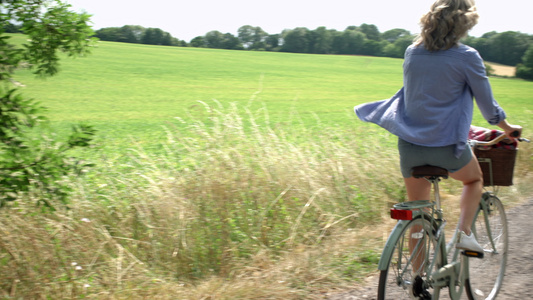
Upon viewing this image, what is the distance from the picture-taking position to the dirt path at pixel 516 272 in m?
3.86

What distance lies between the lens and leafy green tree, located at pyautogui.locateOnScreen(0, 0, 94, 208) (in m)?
3.70

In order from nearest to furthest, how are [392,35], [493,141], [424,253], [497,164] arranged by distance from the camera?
[424,253] < [493,141] < [497,164] < [392,35]

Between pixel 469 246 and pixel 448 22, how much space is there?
1.46 m

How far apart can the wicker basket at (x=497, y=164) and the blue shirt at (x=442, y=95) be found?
1.63ft

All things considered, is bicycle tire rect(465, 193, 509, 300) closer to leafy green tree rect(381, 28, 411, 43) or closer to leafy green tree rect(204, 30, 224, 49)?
leafy green tree rect(381, 28, 411, 43)

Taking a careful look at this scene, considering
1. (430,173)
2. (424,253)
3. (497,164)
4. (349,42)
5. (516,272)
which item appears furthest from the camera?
(349,42)

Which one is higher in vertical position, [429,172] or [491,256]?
[429,172]

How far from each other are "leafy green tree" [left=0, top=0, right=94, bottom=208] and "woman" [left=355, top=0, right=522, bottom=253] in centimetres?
251

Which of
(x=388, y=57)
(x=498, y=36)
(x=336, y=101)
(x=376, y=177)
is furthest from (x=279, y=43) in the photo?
(x=376, y=177)

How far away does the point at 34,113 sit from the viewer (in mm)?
3840

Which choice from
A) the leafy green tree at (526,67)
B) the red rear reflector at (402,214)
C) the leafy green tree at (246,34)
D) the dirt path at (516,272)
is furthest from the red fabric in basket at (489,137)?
the leafy green tree at (246,34)

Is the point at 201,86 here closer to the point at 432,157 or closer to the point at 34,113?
the point at 34,113

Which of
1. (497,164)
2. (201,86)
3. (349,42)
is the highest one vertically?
(349,42)

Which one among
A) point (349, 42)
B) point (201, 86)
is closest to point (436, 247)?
point (201, 86)
